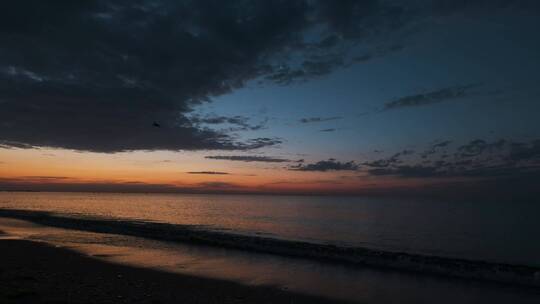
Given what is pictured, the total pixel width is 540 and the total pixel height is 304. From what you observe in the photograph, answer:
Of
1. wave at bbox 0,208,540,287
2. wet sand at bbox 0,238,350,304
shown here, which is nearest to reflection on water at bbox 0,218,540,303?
wet sand at bbox 0,238,350,304

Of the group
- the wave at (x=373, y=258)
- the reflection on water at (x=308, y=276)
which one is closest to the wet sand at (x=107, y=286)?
the reflection on water at (x=308, y=276)

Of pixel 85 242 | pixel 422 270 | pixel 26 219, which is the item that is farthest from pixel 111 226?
pixel 422 270

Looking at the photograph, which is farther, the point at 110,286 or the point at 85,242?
the point at 85,242

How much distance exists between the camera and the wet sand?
13844 millimetres

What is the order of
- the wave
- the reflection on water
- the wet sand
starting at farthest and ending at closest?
the wave, the reflection on water, the wet sand

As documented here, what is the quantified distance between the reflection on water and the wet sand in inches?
67.0

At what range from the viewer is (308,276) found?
843 inches

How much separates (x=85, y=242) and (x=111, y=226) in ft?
43.4

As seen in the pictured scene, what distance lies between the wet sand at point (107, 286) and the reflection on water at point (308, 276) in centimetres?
170

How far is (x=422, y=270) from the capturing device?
80.0 feet

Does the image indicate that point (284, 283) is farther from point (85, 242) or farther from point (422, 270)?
point (85, 242)

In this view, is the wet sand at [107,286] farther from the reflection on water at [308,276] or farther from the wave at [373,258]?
the wave at [373,258]

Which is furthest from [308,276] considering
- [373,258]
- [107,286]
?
[107,286]

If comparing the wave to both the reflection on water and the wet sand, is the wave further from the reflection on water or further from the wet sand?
the wet sand
